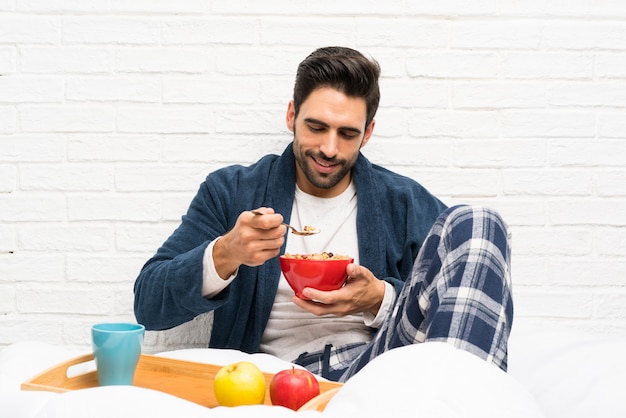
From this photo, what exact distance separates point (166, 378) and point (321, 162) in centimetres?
80

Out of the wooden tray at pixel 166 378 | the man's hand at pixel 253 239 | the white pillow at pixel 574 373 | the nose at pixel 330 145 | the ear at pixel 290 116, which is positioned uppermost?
the ear at pixel 290 116

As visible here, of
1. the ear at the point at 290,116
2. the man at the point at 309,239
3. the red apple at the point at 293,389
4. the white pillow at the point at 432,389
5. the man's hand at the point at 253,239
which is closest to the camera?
the white pillow at the point at 432,389

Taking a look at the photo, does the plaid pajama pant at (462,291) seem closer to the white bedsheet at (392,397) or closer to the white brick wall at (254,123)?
the white bedsheet at (392,397)

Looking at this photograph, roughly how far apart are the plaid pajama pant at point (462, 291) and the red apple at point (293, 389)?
0.77 feet

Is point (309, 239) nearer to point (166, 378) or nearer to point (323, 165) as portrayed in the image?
point (323, 165)

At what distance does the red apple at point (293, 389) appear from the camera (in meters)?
1.21

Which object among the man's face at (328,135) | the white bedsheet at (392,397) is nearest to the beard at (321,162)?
the man's face at (328,135)

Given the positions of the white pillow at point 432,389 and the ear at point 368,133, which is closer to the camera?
the white pillow at point 432,389

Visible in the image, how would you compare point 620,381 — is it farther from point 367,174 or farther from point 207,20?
point 207,20

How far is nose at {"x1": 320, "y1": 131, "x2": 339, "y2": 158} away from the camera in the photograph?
196cm

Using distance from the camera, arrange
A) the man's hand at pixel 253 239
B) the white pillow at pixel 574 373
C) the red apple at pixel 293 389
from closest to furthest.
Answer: the red apple at pixel 293 389
the white pillow at pixel 574 373
the man's hand at pixel 253 239

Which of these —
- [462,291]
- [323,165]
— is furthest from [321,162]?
[462,291]

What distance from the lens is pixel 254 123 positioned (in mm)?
2168

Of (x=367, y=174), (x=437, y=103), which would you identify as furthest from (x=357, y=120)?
(x=437, y=103)
